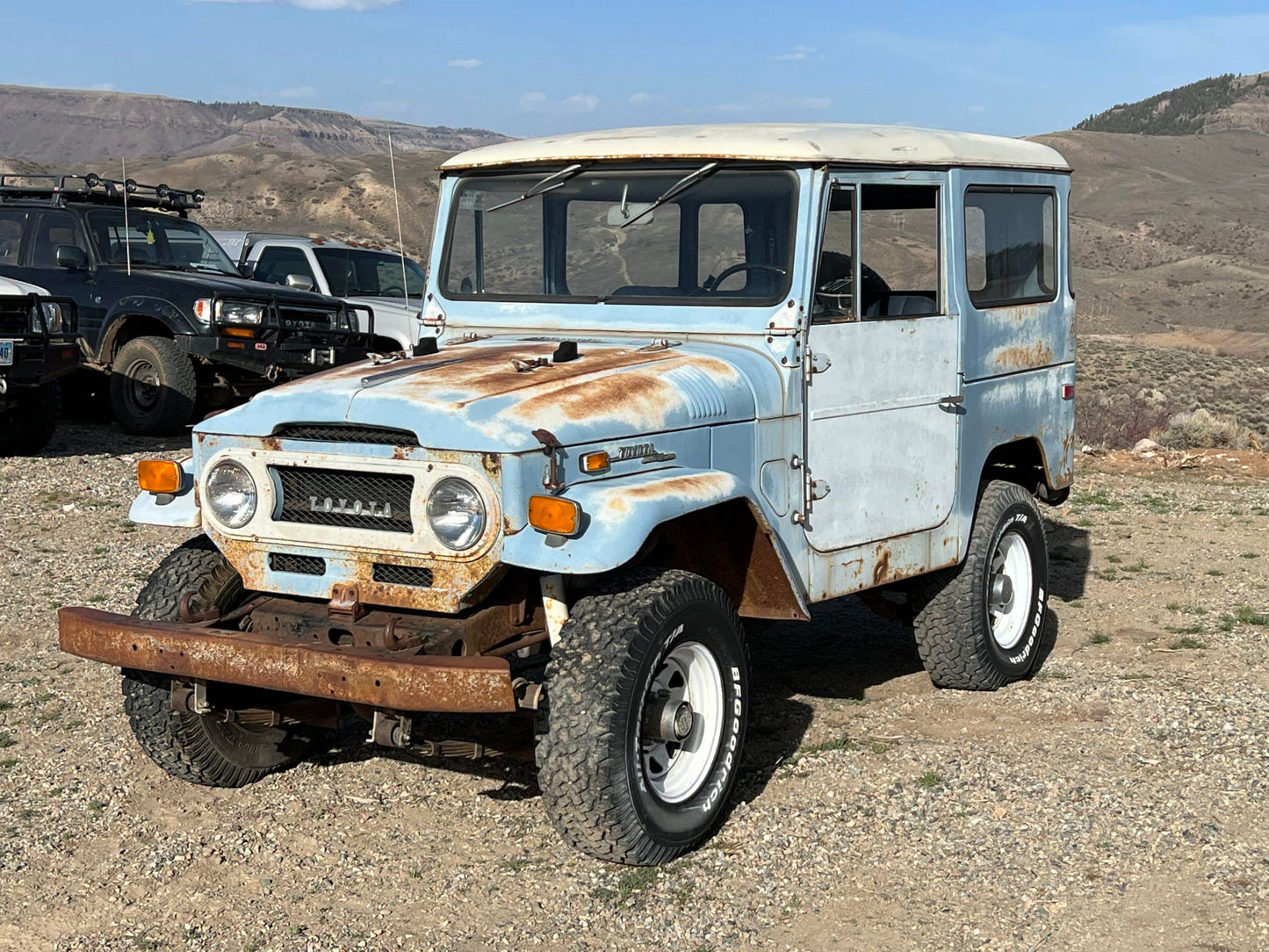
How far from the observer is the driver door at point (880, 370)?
523cm

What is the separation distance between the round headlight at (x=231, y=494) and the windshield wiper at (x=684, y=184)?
174 cm

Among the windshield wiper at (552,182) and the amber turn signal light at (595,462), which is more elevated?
A: the windshield wiper at (552,182)

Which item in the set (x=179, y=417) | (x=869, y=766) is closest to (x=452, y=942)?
(x=869, y=766)

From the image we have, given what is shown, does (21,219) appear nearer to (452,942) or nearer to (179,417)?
(179,417)

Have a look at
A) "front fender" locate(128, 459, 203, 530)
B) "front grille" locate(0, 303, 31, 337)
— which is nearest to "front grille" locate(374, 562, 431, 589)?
"front fender" locate(128, 459, 203, 530)

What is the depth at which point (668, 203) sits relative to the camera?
17.4 feet

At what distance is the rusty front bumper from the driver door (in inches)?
65.5

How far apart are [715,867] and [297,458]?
178 cm

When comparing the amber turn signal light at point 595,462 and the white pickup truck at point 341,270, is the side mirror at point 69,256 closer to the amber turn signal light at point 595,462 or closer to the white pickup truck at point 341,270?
the white pickup truck at point 341,270

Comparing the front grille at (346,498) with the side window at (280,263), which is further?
the side window at (280,263)

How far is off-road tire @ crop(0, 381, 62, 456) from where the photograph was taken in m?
12.0

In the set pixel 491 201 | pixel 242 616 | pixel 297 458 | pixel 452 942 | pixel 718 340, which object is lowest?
pixel 452 942

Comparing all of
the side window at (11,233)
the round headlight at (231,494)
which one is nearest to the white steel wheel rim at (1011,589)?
the round headlight at (231,494)

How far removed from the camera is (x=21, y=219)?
44.1 feet
